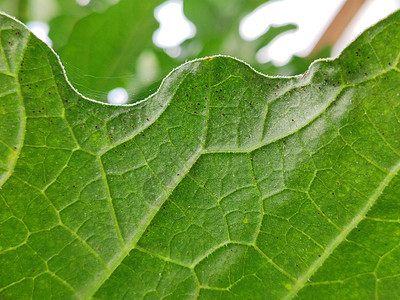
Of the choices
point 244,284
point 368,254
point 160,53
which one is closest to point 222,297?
point 244,284

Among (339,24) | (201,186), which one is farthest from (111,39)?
(339,24)

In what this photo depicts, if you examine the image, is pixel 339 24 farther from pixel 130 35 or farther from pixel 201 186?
pixel 201 186

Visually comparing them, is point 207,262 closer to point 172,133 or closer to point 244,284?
point 244,284

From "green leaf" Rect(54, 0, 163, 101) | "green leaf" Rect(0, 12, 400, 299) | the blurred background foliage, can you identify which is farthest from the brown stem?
"green leaf" Rect(0, 12, 400, 299)

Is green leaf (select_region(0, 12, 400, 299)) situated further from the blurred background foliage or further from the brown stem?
the brown stem

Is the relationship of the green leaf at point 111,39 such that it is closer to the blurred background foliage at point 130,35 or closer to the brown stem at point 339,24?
the blurred background foliage at point 130,35

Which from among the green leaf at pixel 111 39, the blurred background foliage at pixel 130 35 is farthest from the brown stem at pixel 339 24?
the green leaf at pixel 111 39
